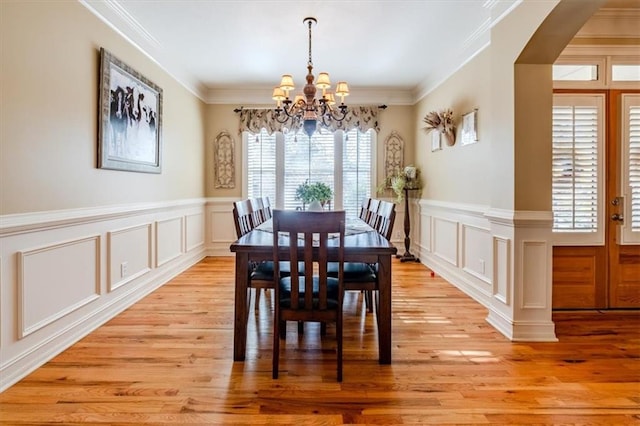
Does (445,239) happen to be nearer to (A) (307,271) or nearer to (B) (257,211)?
(B) (257,211)

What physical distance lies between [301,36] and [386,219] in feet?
7.11

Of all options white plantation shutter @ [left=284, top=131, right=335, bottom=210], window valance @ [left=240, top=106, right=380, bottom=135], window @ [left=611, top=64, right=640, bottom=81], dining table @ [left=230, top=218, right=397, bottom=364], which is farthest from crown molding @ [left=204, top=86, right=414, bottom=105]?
dining table @ [left=230, top=218, right=397, bottom=364]

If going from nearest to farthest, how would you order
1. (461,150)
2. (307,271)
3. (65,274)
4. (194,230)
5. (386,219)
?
(307,271)
(65,274)
(386,219)
(461,150)
(194,230)

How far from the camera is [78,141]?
275 cm

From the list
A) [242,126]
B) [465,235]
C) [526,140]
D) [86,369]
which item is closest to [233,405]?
[86,369]

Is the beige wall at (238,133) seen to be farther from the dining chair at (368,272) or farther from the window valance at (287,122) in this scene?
the dining chair at (368,272)

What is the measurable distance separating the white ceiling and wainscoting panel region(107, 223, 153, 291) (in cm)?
185

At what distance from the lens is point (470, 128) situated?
156 inches

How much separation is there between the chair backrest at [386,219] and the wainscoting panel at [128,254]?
7.74 ft

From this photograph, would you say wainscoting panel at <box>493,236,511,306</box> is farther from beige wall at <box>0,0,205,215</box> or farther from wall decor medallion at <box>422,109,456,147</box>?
beige wall at <box>0,0,205,215</box>

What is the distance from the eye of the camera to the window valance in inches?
236

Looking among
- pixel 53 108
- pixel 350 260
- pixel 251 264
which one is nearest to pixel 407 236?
pixel 251 264

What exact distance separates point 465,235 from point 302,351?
2517 millimetres

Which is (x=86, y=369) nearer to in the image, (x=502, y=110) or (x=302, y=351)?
(x=302, y=351)
